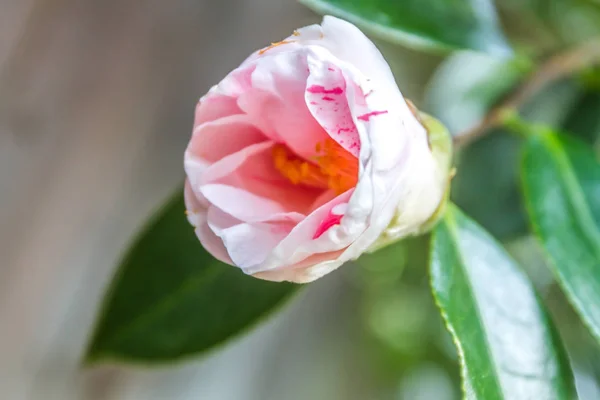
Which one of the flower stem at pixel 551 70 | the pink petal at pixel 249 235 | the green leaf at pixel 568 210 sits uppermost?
the pink petal at pixel 249 235

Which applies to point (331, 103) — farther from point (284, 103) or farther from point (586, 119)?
point (586, 119)

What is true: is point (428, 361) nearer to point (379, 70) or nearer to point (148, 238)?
point (148, 238)

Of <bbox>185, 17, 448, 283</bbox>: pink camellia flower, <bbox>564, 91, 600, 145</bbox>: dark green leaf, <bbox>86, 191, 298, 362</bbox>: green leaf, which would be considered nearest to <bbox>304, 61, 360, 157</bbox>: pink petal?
<bbox>185, 17, 448, 283</bbox>: pink camellia flower

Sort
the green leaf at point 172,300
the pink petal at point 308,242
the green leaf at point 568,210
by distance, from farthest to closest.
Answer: the green leaf at point 172,300 → the green leaf at point 568,210 → the pink petal at point 308,242

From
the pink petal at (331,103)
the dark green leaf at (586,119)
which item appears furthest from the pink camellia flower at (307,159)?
the dark green leaf at (586,119)

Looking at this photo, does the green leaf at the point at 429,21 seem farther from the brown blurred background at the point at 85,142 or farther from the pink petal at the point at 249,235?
the brown blurred background at the point at 85,142

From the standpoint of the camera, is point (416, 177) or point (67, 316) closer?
point (416, 177)

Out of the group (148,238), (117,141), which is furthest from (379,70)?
(117,141)
